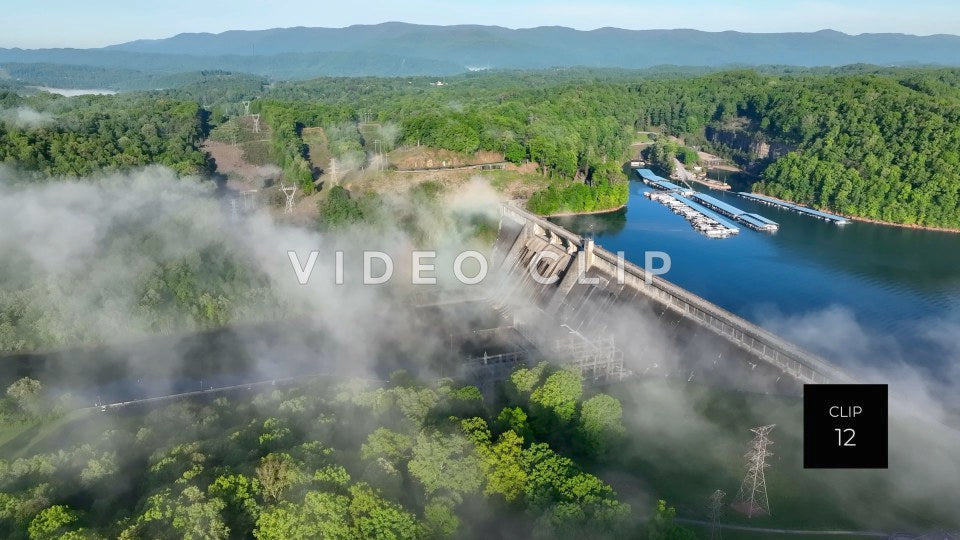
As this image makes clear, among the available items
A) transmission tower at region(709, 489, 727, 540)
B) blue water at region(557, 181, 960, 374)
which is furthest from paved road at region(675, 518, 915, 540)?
blue water at region(557, 181, 960, 374)

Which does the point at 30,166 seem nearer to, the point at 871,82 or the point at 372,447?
the point at 372,447

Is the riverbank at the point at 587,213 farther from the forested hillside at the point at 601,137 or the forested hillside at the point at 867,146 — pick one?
the forested hillside at the point at 867,146

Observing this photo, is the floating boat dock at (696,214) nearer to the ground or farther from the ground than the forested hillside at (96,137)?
nearer to the ground

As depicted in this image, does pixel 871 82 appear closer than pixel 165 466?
No

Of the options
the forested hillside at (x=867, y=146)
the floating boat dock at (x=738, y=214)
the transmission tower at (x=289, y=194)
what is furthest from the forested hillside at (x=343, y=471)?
the forested hillside at (x=867, y=146)

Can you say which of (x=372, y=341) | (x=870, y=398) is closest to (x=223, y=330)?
(x=372, y=341)

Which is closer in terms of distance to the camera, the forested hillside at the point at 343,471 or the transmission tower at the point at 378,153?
the forested hillside at the point at 343,471
